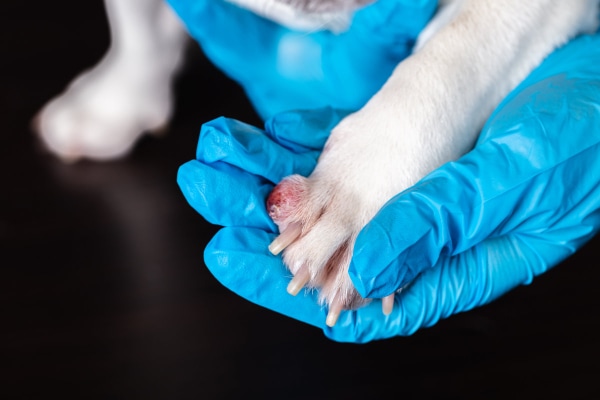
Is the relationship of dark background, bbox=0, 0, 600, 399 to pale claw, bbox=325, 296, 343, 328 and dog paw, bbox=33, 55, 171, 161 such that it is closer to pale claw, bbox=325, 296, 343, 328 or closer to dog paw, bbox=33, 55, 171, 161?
dog paw, bbox=33, 55, 171, 161

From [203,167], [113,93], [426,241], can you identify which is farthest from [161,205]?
[426,241]

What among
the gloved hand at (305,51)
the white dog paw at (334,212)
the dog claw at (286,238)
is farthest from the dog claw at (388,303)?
the gloved hand at (305,51)

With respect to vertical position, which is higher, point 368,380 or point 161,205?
point 161,205

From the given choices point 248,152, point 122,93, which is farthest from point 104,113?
point 248,152

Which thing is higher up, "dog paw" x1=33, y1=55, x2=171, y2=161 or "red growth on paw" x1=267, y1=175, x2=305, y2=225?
"red growth on paw" x1=267, y1=175, x2=305, y2=225

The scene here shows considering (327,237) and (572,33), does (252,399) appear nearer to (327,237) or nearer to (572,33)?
(327,237)

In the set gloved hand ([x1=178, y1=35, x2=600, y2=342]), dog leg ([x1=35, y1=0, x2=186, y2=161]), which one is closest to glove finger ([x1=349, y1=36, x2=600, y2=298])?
gloved hand ([x1=178, y1=35, x2=600, y2=342])

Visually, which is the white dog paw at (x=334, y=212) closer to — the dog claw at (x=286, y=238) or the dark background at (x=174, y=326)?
the dog claw at (x=286, y=238)
